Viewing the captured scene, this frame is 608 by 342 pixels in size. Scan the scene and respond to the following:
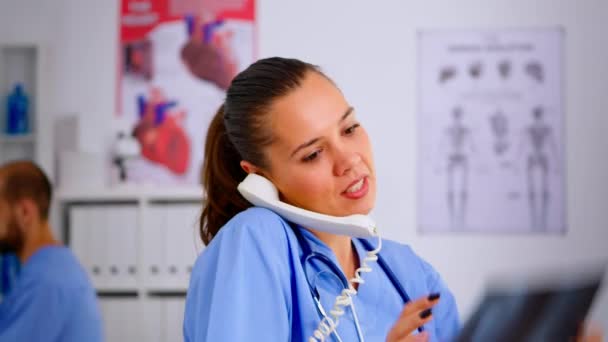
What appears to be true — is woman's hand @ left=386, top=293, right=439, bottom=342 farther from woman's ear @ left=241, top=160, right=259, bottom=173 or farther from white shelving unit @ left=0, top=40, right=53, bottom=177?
white shelving unit @ left=0, top=40, right=53, bottom=177

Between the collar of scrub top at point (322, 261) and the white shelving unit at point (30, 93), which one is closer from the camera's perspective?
the collar of scrub top at point (322, 261)

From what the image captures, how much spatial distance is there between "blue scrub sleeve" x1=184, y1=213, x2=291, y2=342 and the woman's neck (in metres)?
0.14

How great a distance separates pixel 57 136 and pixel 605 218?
2328 millimetres

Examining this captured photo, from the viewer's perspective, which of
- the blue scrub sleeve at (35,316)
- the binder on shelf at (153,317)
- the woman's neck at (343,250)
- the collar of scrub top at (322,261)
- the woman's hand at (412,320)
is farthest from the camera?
the binder on shelf at (153,317)

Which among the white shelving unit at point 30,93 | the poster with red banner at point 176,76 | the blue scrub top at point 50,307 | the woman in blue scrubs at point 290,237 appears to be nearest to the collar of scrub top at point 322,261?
the woman in blue scrubs at point 290,237

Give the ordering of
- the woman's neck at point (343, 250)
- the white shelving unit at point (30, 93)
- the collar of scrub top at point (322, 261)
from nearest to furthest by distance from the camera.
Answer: the collar of scrub top at point (322, 261), the woman's neck at point (343, 250), the white shelving unit at point (30, 93)

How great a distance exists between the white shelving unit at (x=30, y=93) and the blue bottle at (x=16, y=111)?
0.04 meters

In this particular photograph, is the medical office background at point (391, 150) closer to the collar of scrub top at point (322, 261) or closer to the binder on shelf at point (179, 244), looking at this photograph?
the binder on shelf at point (179, 244)

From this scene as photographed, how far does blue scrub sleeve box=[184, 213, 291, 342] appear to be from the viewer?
1.02 m

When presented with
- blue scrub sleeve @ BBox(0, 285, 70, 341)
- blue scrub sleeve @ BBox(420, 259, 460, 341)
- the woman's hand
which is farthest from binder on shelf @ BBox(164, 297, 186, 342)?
the woman's hand

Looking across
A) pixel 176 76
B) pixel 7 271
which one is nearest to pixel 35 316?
pixel 7 271

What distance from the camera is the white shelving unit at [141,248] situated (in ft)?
9.48

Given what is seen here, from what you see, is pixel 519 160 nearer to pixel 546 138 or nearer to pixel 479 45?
pixel 546 138

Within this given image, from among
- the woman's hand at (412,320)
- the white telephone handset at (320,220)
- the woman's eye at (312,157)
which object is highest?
the woman's eye at (312,157)
